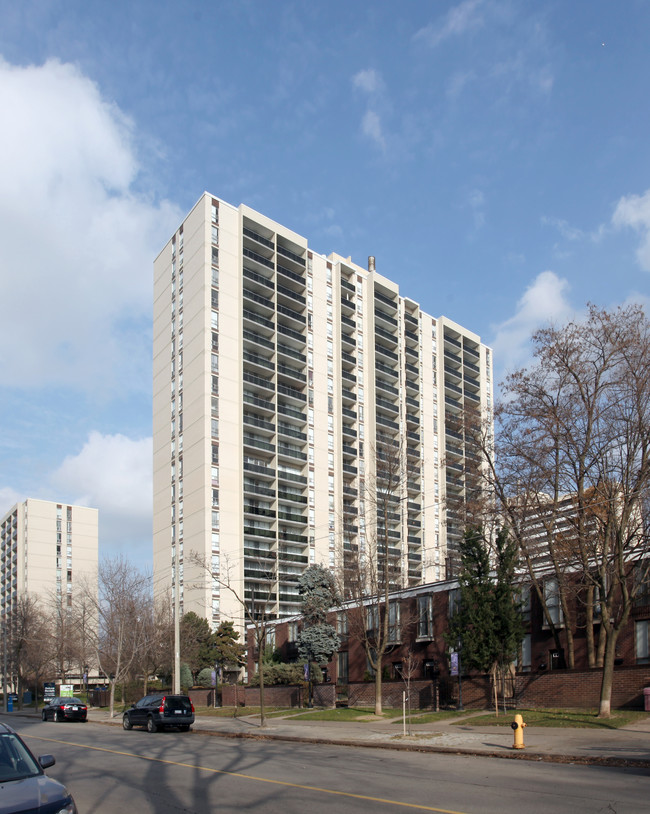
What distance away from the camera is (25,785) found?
8461 mm

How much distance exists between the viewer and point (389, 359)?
314ft

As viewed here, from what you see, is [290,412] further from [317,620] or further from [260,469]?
[317,620]

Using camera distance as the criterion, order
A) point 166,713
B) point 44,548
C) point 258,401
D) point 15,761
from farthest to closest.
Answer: point 44,548 < point 258,401 < point 166,713 < point 15,761

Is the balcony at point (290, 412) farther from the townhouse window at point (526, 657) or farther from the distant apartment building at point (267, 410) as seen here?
the townhouse window at point (526, 657)

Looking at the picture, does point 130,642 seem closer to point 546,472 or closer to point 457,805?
point 546,472

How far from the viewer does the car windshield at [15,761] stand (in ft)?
29.1

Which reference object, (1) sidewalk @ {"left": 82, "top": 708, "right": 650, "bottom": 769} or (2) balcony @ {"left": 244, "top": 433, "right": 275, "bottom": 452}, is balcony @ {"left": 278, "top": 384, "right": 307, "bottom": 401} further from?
(1) sidewalk @ {"left": 82, "top": 708, "right": 650, "bottom": 769}

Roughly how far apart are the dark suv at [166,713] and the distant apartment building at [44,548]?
10674cm

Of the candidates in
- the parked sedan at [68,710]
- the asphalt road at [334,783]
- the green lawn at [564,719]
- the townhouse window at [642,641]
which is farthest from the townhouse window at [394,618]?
the asphalt road at [334,783]

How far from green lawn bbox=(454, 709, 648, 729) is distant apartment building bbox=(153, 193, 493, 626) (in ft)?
135

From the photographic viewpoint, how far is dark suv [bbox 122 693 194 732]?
31719mm

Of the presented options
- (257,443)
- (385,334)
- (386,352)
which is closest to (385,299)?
(385,334)

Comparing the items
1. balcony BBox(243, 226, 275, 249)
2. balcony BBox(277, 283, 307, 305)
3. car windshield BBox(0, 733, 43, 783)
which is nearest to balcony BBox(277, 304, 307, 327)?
balcony BBox(277, 283, 307, 305)

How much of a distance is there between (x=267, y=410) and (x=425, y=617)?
141 ft
